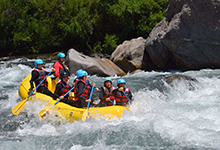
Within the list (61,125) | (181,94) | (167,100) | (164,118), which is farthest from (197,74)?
(61,125)

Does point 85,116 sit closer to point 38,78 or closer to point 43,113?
point 43,113

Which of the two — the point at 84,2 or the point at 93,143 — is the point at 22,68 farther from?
the point at 93,143

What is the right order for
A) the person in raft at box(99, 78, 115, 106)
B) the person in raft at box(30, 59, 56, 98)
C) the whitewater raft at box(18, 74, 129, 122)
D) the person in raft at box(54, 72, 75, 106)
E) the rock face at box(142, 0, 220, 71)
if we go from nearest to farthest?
the whitewater raft at box(18, 74, 129, 122), the person in raft at box(99, 78, 115, 106), the person in raft at box(54, 72, 75, 106), the person in raft at box(30, 59, 56, 98), the rock face at box(142, 0, 220, 71)

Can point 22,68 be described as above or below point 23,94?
below

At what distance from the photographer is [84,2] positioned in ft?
58.5

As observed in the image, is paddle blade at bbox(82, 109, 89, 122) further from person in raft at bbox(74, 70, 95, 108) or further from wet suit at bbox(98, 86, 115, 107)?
wet suit at bbox(98, 86, 115, 107)

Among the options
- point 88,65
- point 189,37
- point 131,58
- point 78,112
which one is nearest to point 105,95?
point 78,112

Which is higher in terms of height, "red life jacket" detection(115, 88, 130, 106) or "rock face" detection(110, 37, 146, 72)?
"red life jacket" detection(115, 88, 130, 106)

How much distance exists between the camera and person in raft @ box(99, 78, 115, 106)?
224 inches

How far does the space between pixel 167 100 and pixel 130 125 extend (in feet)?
7.38

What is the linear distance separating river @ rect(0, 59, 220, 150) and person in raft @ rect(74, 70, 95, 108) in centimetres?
56

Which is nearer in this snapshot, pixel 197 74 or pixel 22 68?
pixel 197 74

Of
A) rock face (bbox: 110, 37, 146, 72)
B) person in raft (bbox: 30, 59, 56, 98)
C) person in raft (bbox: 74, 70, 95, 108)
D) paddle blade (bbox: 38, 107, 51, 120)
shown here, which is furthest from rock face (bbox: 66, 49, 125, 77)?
paddle blade (bbox: 38, 107, 51, 120)

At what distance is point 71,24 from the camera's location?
16.4m
